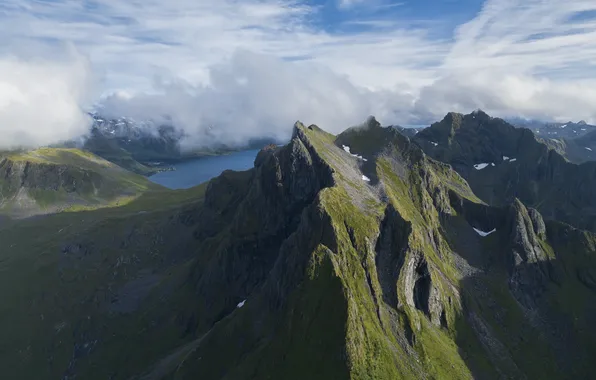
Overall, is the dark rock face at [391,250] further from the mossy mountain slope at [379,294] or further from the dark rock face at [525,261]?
the dark rock face at [525,261]

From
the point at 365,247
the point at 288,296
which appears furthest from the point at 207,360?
the point at 365,247

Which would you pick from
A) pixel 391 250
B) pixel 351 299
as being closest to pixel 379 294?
pixel 351 299

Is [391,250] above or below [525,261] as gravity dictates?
above

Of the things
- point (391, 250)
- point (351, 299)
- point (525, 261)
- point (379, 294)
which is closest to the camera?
point (351, 299)

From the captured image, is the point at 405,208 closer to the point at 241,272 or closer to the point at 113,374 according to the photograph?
the point at 241,272

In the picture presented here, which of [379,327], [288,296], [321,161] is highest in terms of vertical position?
[321,161]

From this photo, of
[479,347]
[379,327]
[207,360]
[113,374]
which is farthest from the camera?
[113,374]

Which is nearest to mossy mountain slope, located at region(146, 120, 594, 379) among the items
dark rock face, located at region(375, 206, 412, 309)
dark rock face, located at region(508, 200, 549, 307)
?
dark rock face, located at region(375, 206, 412, 309)

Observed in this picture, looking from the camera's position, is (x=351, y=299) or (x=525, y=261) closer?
(x=351, y=299)

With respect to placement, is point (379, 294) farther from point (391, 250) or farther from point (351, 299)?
point (391, 250)

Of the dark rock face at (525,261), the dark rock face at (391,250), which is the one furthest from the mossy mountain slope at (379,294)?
the dark rock face at (525,261)

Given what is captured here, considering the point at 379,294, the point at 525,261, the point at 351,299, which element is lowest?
the point at 525,261
